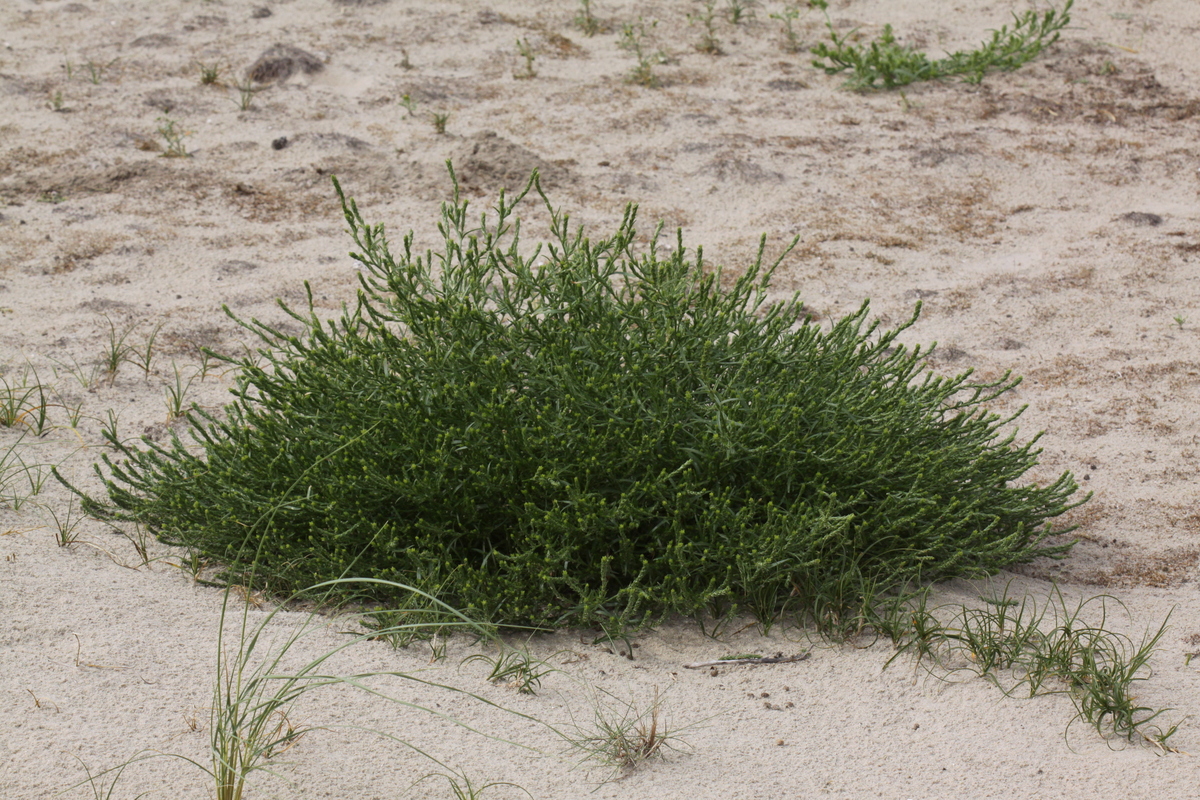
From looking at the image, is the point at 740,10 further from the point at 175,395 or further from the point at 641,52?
the point at 175,395

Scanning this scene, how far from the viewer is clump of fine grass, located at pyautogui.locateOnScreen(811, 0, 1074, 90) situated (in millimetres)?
7277

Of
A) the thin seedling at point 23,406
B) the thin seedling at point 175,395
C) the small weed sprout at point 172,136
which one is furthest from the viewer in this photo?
the small weed sprout at point 172,136

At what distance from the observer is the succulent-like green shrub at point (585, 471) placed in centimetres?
272

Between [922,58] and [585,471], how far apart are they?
18.2 feet

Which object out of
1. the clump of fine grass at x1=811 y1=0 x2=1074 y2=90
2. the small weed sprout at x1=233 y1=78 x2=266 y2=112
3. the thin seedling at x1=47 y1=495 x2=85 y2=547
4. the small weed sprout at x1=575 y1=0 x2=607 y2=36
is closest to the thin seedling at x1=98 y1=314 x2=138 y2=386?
the thin seedling at x1=47 y1=495 x2=85 y2=547

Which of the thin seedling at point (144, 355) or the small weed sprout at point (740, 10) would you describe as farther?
the small weed sprout at point (740, 10)

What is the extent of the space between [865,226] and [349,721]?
4.04 m

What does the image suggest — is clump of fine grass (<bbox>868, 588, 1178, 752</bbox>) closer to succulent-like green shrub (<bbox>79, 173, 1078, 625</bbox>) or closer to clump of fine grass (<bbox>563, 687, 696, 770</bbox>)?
succulent-like green shrub (<bbox>79, 173, 1078, 625</bbox>)

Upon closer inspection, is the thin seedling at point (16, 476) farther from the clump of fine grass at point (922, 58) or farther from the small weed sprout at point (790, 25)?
the small weed sprout at point (790, 25)

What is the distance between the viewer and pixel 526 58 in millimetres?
7512

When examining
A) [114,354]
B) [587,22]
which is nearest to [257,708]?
[114,354]

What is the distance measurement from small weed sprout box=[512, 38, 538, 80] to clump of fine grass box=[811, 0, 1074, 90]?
1.82 m

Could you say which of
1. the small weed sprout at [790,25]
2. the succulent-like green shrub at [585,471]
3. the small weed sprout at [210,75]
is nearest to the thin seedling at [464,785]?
the succulent-like green shrub at [585,471]

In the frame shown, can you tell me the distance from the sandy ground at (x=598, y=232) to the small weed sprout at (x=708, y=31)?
0.26ft
